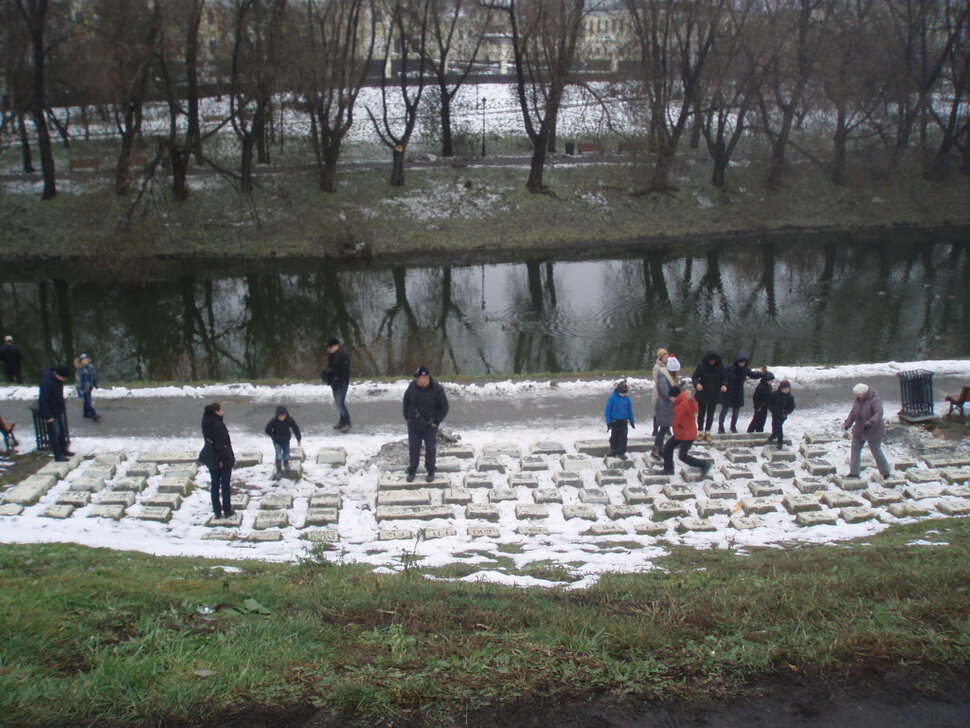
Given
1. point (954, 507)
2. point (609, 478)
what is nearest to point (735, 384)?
point (609, 478)

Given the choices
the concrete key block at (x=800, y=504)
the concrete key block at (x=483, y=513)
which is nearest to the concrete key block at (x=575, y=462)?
the concrete key block at (x=483, y=513)

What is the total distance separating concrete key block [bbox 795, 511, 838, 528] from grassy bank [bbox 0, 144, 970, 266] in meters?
26.7

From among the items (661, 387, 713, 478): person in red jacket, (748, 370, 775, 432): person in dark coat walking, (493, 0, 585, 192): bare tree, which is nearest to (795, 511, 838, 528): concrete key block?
(661, 387, 713, 478): person in red jacket

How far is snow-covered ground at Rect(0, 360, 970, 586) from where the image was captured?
9000mm

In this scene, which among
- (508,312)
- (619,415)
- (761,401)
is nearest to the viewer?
(619,415)

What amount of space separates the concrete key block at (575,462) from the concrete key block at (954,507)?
4.36m

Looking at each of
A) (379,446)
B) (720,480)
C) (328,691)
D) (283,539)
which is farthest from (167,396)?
(328,691)

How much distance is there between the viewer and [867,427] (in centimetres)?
1076

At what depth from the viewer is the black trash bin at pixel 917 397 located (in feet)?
42.5

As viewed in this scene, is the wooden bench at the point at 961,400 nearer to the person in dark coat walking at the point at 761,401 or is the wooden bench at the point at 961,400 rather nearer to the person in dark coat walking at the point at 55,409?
the person in dark coat walking at the point at 761,401

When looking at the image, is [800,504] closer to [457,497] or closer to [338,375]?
[457,497]

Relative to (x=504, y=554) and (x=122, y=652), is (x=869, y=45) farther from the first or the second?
(x=122, y=652)

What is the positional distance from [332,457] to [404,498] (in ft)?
6.04

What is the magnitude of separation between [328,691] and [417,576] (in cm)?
253
